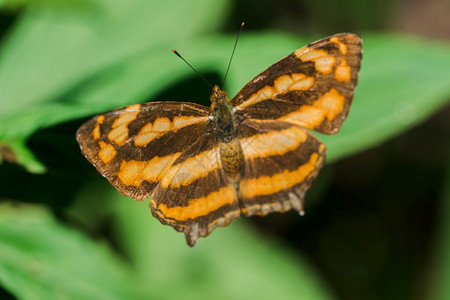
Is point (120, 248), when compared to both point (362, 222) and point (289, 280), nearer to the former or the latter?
point (289, 280)

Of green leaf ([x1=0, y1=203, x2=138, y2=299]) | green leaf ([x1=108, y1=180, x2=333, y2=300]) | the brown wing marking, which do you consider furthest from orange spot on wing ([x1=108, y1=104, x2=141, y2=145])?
green leaf ([x1=108, y1=180, x2=333, y2=300])

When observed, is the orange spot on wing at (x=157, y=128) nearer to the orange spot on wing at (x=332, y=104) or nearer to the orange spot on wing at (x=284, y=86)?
the orange spot on wing at (x=284, y=86)

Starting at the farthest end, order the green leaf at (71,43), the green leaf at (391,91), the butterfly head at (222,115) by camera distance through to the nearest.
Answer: the green leaf at (71,43) → the green leaf at (391,91) → the butterfly head at (222,115)

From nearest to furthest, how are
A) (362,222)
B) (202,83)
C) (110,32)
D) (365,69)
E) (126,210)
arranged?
(202,83)
(365,69)
(110,32)
(126,210)
(362,222)

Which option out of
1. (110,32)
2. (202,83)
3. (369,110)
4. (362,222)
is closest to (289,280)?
(362,222)

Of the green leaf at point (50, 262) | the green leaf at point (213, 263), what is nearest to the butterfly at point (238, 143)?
the green leaf at point (50, 262)

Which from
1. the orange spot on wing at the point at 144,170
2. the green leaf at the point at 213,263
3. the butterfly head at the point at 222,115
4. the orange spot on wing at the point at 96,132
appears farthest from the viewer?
the green leaf at the point at 213,263
